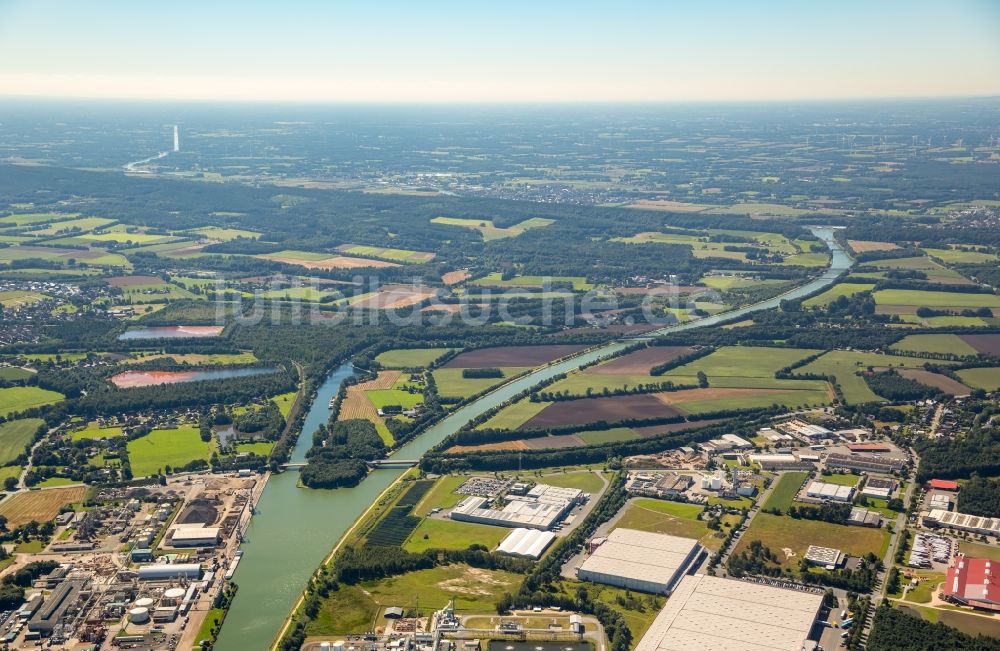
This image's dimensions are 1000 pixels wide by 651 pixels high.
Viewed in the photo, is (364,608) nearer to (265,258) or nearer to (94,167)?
(265,258)

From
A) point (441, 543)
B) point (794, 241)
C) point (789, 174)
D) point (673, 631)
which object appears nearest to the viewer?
point (673, 631)

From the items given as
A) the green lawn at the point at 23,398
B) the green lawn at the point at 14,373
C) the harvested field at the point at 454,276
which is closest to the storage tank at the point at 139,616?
the green lawn at the point at 23,398

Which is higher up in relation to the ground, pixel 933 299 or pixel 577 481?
pixel 933 299

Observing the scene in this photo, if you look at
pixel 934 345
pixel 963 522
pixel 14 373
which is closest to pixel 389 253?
pixel 14 373

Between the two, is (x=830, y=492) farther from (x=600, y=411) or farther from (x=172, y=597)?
(x=172, y=597)

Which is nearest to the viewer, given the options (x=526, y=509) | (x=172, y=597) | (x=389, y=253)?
(x=172, y=597)

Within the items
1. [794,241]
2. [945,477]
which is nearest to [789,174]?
[794,241]
